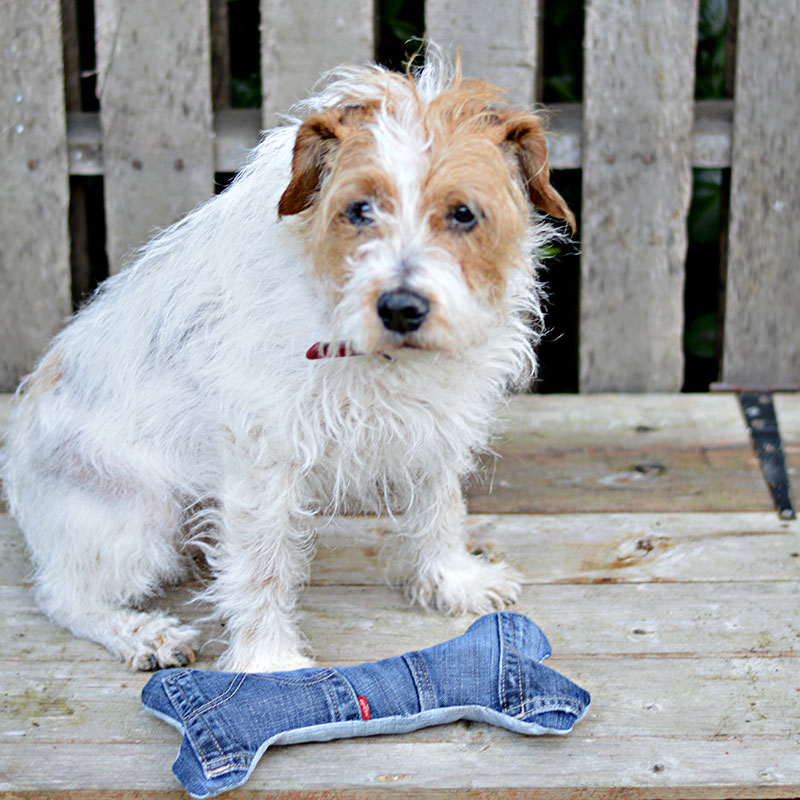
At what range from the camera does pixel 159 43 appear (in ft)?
10.7

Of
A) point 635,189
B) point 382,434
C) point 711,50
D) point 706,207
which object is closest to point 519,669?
point 382,434

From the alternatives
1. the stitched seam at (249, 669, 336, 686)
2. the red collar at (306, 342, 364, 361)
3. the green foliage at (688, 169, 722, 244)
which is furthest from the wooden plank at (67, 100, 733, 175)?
the stitched seam at (249, 669, 336, 686)

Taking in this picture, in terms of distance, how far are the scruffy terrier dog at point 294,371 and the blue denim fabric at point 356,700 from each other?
0.27 metres

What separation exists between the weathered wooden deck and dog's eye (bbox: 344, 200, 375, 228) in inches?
43.4

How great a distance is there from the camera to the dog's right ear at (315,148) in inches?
82.7

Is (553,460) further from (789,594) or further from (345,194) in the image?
(345,194)

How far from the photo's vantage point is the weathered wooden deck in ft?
6.51

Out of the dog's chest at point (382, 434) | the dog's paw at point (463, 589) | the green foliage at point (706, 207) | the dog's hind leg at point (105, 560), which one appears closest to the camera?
the dog's chest at point (382, 434)

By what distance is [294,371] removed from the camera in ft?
7.52

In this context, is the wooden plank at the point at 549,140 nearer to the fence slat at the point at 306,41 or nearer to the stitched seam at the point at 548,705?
the fence slat at the point at 306,41

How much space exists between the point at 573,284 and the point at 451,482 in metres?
1.77

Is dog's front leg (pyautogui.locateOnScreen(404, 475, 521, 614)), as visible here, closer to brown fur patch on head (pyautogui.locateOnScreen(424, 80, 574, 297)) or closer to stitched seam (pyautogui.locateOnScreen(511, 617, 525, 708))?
stitched seam (pyautogui.locateOnScreen(511, 617, 525, 708))

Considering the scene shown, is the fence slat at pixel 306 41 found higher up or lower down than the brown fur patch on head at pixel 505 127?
higher up

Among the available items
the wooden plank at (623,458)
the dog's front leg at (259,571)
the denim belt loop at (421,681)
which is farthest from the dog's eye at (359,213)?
the wooden plank at (623,458)
